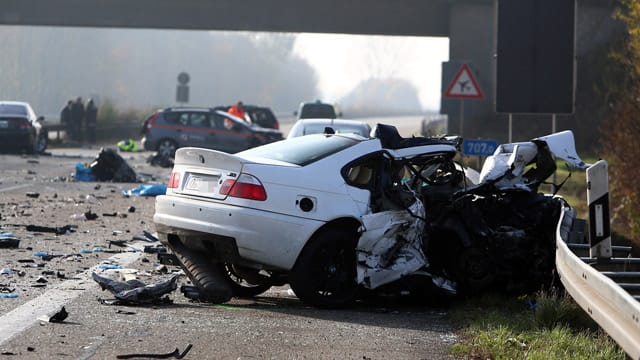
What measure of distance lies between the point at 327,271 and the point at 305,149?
1.12 metres

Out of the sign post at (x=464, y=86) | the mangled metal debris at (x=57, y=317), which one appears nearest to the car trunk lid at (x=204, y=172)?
the mangled metal debris at (x=57, y=317)

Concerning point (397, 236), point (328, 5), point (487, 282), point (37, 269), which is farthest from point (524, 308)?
point (328, 5)

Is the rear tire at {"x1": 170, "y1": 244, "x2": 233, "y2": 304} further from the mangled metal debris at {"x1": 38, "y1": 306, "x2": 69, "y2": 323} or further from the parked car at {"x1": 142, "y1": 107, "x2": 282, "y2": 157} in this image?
the parked car at {"x1": 142, "y1": 107, "x2": 282, "y2": 157}

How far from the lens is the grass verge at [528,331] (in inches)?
313

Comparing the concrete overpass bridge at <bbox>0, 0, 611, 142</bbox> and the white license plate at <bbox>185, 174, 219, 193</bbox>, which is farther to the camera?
the concrete overpass bridge at <bbox>0, 0, 611, 142</bbox>

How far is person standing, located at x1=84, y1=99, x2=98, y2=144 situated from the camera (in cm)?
4912

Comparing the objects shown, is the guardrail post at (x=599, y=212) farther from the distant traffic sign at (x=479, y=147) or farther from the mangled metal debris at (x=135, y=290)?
the distant traffic sign at (x=479, y=147)

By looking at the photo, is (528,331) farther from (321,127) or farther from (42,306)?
(321,127)

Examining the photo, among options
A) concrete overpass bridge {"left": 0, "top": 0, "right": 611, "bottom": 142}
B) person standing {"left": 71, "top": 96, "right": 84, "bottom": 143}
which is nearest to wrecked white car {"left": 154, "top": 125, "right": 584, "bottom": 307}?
person standing {"left": 71, "top": 96, "right": 84, "bottom": 143}

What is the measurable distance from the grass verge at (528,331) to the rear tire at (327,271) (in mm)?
870

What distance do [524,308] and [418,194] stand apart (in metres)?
1.28

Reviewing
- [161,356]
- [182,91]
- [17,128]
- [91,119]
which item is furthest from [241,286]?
[182,91]

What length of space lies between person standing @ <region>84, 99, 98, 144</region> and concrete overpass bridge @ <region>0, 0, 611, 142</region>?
14.6 ft

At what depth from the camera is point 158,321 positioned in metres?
9.00
